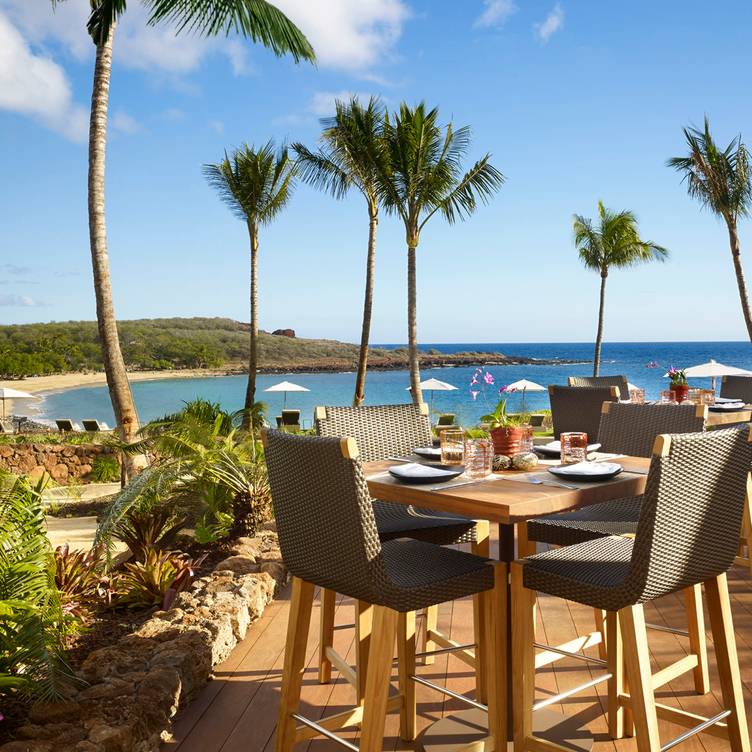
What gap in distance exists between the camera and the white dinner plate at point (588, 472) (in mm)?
2139

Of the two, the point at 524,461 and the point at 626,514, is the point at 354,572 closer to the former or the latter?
the point at 524,461

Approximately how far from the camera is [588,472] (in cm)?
217

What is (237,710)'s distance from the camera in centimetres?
257

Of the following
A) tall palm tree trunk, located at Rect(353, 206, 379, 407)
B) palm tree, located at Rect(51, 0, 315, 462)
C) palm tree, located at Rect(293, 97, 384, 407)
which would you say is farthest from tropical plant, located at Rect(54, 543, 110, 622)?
tall palm tree trunk, located at Rect(353, 206, 379, 407)

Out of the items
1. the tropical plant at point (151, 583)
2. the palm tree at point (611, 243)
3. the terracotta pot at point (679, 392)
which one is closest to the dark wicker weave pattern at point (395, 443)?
the tropical plant at point (151, 583)

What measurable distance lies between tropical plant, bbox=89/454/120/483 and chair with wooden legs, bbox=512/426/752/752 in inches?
456

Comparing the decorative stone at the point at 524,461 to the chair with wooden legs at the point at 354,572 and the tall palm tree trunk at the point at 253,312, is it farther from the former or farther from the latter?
the tall palm tree trunk at the point at 253,312

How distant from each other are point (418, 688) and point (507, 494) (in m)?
1.21

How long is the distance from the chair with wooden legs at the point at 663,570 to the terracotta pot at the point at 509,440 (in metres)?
0.37

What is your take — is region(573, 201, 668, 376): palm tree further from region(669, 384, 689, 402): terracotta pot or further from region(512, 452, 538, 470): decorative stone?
region(512, 452, 538, 470): decorative stone

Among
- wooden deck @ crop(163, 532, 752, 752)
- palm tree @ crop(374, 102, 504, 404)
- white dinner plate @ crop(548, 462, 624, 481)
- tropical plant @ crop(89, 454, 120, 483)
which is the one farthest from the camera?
palm tree @ crop(374, 102, 504, 404)

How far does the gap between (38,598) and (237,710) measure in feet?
2.52

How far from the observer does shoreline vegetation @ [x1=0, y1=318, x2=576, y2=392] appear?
49.5 metres

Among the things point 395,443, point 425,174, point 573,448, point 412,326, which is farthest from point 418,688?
point 412,326
